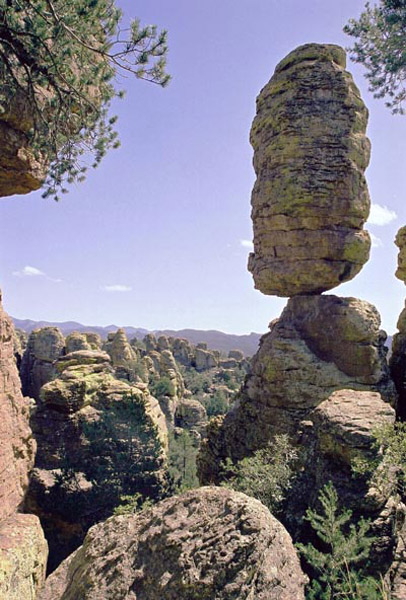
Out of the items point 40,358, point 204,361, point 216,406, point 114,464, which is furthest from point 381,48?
point 204,361

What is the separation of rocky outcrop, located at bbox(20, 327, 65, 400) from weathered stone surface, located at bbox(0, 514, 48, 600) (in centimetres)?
2375

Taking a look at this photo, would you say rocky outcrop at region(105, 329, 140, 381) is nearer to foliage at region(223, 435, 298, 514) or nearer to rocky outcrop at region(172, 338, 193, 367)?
rocky outcrop at region(172, 338, 193, 367)

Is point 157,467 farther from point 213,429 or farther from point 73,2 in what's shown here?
point 73,2

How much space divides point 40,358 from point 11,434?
2374 cm

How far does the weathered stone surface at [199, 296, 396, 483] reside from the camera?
11.4 metres

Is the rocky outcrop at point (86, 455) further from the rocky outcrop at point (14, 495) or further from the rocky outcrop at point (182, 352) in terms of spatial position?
the rocky outcrop at point (182, 352)

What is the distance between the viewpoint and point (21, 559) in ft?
14.9

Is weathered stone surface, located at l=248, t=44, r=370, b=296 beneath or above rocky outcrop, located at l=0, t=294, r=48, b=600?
above

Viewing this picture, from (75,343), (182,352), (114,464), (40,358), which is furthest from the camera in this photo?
(182,352)

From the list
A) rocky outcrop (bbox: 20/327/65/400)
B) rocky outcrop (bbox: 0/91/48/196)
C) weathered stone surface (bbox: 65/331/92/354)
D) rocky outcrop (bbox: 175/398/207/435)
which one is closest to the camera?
rocky outcrop (bbox: 0/91/48/196)

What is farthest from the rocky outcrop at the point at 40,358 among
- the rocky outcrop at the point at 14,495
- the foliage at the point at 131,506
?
the foliage at the point at 131,506

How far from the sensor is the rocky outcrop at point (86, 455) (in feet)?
39.8

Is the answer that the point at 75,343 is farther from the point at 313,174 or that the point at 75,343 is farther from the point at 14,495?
the point at 14,495

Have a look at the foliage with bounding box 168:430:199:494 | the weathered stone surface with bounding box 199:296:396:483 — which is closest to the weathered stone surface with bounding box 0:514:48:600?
the weathered stone surface with bounding box 199:296:396:483
